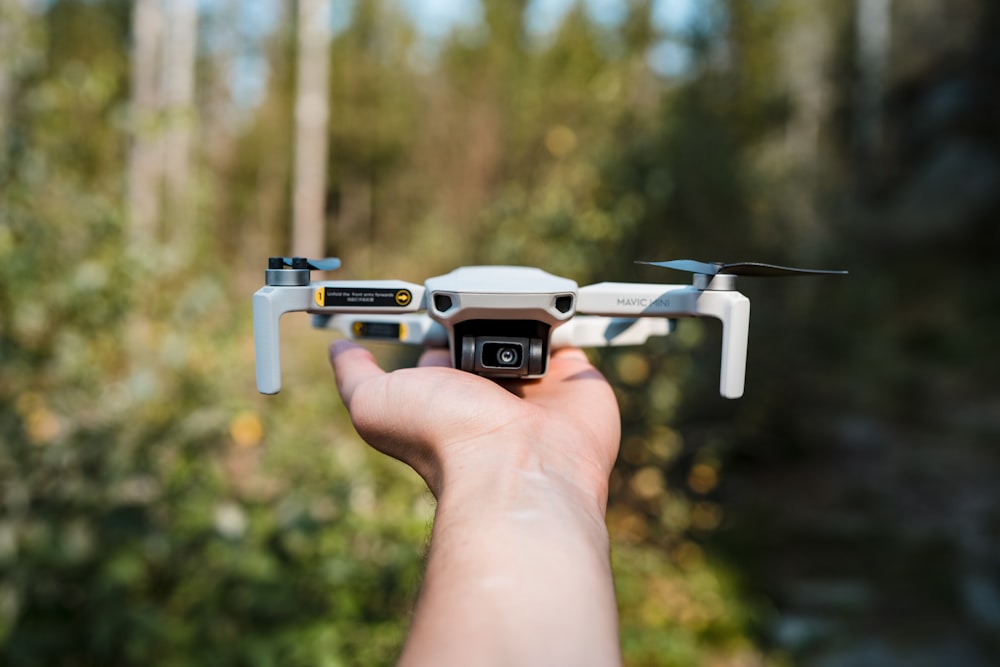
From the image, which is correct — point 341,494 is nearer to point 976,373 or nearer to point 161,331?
point 161,331

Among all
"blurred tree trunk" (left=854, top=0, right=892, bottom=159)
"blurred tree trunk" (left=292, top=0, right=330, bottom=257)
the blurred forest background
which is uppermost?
"blurred tree trunk" (left=854, top=0, right=892, bottom=159)

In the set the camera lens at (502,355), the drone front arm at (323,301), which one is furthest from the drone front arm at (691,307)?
the drone front arm at (323,301)

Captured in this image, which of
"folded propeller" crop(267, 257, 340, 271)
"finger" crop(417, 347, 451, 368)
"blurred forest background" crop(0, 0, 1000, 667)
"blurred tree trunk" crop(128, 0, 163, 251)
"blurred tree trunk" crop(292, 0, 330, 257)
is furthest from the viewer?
"blurred tree trunk" crop(292, 0, 330, 257)

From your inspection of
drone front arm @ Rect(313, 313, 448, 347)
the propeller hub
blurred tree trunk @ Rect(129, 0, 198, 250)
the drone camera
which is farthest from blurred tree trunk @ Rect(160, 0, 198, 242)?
the propeller hub

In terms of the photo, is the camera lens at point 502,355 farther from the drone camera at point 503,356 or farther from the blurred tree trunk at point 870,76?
the blurred tree trunk at point 870,76

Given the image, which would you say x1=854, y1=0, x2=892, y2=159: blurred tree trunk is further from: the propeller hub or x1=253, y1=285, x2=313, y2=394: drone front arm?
x1=253, y1=285, x2=313, y2=394: drone front arm

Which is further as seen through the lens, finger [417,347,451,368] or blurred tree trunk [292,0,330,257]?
blurred tree trunk [292,0,330,257]
